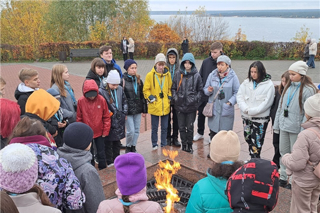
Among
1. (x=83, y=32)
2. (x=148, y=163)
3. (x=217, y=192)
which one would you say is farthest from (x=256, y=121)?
(x=83, y=32)

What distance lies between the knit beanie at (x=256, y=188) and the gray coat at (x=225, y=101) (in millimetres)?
3391

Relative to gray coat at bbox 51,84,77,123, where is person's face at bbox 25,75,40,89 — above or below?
above

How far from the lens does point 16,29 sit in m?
24.3

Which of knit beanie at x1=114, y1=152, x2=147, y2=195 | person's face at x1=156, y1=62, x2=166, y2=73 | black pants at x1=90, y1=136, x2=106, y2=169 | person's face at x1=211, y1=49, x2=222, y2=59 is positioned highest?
person's face at x1=211, y1=49, x2=222, y2=59

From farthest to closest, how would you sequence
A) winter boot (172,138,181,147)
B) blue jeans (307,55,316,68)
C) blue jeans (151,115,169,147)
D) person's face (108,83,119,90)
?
blue jeans (307,55,316,68), winter boot (172,138,181,147), blue jeans (151,115,169,147), person's face (108,83,119,90)

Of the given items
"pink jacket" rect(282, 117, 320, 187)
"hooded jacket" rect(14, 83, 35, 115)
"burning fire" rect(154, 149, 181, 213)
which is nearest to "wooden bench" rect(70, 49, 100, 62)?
"hooded jacket" rect(14, 83, 35, 115)

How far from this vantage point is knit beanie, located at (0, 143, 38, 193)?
1.84 m

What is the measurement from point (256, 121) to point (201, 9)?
28.0 metres

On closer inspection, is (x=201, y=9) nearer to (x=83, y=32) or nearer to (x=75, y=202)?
(x=83, y=32)

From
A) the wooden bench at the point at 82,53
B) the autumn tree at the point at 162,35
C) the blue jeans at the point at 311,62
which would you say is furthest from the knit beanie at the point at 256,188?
the autumn tree at the point at 162,35

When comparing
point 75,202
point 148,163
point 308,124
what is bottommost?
point 148,163

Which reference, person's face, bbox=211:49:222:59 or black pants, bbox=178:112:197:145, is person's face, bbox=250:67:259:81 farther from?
black pants, bbox=178:112:197:145

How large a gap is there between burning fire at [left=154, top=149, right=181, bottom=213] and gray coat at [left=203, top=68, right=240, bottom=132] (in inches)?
46.3

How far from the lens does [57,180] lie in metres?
2.28
